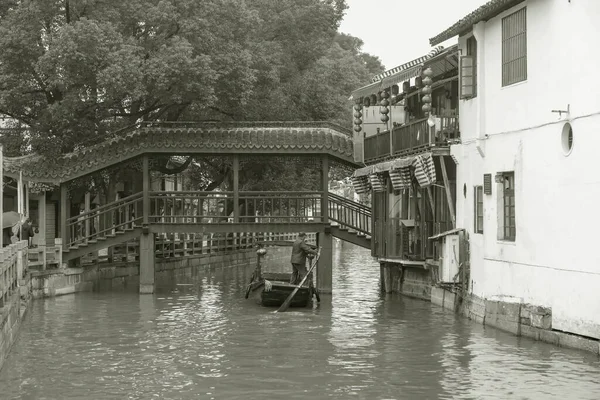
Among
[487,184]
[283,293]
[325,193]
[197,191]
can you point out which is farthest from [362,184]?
[487,184]

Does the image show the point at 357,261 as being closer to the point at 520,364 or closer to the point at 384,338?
the point at 384,338

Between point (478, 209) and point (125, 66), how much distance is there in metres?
11.7

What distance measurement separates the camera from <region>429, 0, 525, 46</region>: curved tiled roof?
22.0 metres

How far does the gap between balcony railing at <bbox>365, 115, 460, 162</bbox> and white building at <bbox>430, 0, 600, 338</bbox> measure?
1.75ft

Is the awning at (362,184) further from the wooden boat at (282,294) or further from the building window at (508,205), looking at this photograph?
the building window at (508,205)

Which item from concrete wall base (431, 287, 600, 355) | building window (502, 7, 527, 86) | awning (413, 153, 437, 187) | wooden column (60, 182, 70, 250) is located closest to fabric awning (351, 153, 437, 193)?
awning (413, 153, 437, 187)

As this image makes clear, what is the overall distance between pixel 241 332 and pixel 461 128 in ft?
23.6

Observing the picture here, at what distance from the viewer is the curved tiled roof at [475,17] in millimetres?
22016

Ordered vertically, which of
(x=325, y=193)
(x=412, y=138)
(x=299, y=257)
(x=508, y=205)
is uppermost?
(x=412, y=138)

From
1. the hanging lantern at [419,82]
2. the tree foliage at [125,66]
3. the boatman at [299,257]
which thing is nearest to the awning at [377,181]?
the boatman at [299,257]

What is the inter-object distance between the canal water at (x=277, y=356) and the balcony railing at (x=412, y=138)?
4.27 meters

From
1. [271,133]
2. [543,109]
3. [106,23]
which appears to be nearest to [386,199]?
[271,133]

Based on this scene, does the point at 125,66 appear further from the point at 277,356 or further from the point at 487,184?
the point at 277,356

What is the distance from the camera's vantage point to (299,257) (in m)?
29.4
